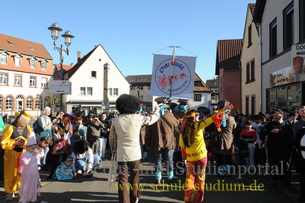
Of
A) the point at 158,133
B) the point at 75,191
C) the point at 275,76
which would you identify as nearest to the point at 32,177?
the point at 75,191

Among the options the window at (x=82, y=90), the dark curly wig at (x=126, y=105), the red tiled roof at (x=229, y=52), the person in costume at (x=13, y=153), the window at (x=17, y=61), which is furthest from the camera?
the window at (x=82, y=90)

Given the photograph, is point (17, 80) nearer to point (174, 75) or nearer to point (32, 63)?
point (32, 63)

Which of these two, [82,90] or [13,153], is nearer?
[13,153]

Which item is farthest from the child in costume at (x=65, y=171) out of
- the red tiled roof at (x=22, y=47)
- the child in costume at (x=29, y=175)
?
the red tiled roof at (x=22, y=47)

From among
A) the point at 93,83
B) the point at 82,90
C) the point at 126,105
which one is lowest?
the point at 126,105

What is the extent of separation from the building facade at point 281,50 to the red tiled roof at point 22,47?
1536 inches

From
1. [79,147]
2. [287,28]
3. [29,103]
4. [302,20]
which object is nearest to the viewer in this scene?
[79,147]

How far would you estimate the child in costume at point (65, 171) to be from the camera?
6.65 metres

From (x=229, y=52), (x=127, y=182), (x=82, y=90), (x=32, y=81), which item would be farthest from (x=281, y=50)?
(x=32, y=81)

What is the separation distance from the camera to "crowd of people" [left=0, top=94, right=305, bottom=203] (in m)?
4.32

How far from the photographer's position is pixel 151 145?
246 inches

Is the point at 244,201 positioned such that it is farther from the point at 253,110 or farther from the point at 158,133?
the point at 253,110

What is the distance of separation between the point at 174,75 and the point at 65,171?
11.8 ft

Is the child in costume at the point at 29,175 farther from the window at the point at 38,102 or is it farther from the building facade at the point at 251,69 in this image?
the window at the point at 38,102
